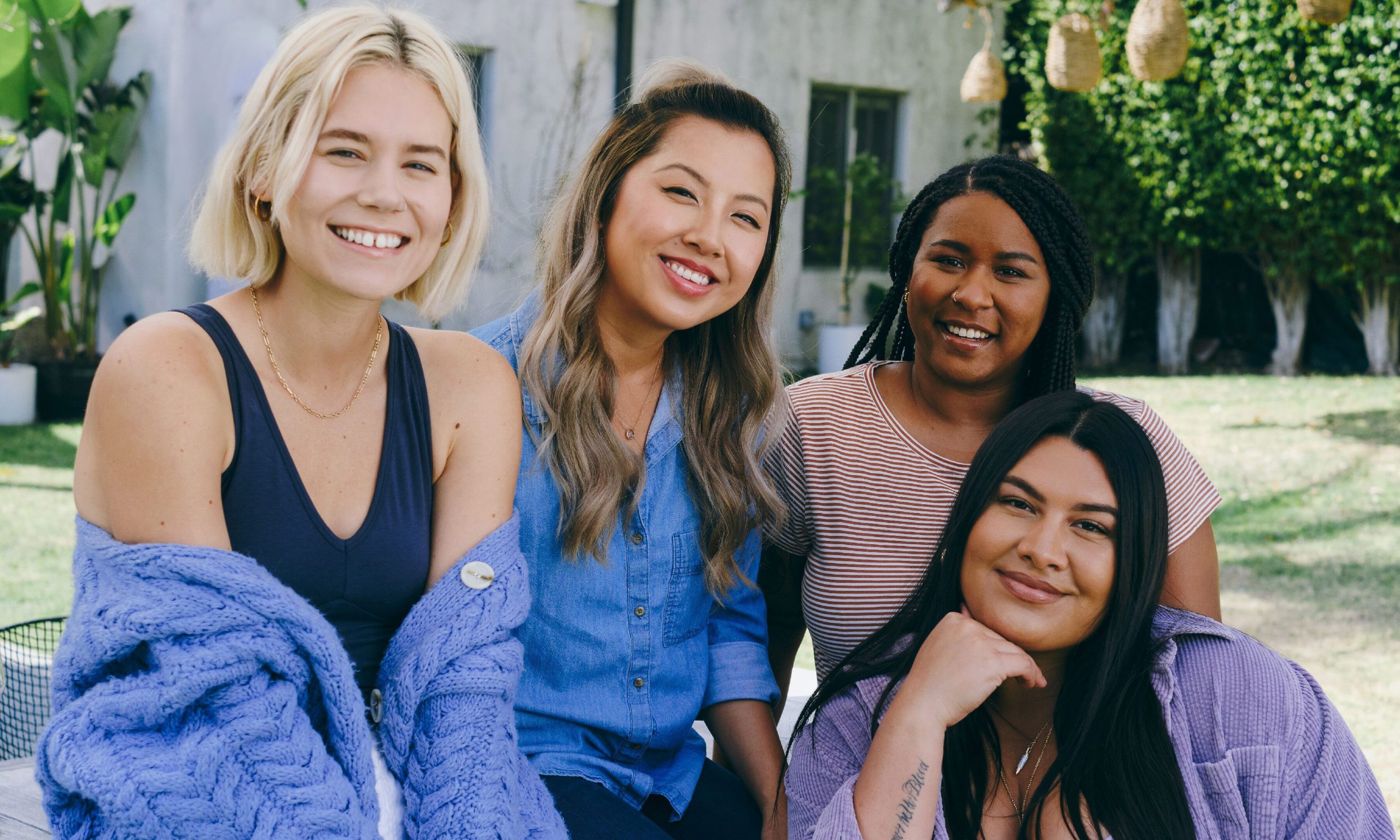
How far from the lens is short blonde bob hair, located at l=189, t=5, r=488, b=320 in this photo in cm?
192

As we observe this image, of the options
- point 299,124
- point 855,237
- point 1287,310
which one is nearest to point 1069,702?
point 299,124

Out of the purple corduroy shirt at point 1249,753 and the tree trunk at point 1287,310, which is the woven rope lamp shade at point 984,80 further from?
the purple corduroy shirt at point 1249,753

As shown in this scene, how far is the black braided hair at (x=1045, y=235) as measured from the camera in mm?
2617

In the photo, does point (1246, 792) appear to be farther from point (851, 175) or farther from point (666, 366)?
point (851, 175)

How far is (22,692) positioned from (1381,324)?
40.5ft

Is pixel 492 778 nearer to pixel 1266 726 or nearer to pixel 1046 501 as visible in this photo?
pixel 1046 501

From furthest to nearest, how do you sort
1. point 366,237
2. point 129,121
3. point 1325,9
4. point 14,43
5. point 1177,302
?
1. point 1177,302
2. point 129,121
3. point 14,43
4. point 1325,9
5. point 366,237

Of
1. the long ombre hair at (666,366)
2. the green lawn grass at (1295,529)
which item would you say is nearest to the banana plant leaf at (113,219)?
the green lawn grass at (1295,529)

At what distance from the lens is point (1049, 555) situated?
2.01 meters

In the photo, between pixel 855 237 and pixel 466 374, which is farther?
pixel 855 237

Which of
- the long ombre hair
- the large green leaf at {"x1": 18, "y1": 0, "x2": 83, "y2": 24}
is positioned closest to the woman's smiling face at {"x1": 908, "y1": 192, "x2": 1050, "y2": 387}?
the long ombre hair

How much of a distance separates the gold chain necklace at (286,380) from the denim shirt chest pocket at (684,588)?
715 mm

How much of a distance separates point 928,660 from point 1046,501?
338mm

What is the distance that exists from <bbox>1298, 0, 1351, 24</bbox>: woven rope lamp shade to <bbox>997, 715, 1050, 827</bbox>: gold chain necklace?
513 cm
